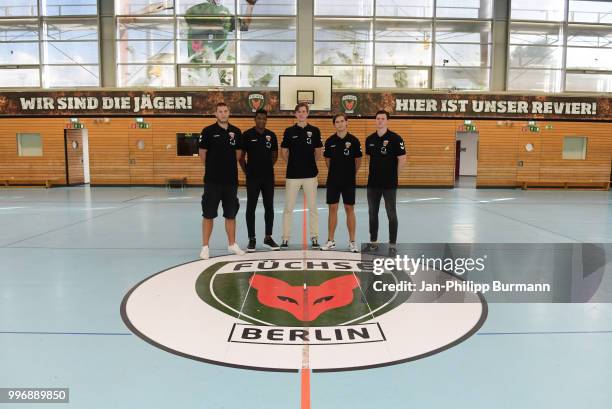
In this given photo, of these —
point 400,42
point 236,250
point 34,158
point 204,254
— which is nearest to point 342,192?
point 236,250

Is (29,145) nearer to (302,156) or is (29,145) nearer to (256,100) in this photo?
(256,100)

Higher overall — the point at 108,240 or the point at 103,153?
the point at 103,153

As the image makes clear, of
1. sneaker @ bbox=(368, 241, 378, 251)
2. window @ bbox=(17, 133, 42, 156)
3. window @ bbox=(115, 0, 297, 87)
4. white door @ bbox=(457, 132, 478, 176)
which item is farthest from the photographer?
white door @ bbox=(457, 132, 478, 176)

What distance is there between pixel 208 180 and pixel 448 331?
11.2 feet

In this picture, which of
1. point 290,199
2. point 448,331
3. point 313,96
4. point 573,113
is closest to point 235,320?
point 448,331

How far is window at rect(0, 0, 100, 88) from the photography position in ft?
56.2

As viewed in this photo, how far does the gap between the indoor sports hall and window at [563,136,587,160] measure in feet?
0.19

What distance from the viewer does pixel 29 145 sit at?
1744 cm

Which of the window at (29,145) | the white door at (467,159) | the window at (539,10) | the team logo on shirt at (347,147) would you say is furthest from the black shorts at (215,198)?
the white door at (467,159)

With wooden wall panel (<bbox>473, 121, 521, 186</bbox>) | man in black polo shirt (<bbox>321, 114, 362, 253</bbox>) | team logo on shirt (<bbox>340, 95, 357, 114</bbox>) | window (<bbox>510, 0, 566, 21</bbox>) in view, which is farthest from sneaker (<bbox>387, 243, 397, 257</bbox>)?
window (<bbox>510, 0, 566, 21</bbox>)

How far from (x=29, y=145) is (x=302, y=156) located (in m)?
15.9

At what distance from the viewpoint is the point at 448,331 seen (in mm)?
3428

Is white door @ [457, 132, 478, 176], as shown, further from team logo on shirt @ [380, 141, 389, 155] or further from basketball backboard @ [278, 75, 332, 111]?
team logo on shirt @ [380, 141, 389, 155]

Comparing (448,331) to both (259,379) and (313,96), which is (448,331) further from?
(313,96)
